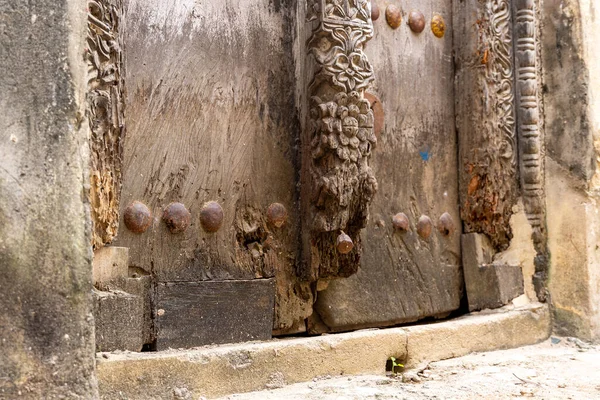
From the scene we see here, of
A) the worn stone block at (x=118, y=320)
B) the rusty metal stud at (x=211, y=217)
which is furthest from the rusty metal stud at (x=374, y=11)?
the worn stone block at (x=118, y=320)

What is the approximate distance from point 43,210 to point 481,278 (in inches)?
71.5

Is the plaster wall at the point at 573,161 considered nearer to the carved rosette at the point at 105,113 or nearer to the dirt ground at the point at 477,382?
the dirt ground at the point at 477,382

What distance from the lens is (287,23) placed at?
7.47 feet

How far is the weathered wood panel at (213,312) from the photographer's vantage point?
6.21 ft

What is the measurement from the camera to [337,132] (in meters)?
2.13

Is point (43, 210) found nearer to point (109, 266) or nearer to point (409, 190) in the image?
point (109, 266)

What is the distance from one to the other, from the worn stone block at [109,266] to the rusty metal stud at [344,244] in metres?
0.66

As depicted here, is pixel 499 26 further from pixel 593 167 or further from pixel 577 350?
pixel 577 350

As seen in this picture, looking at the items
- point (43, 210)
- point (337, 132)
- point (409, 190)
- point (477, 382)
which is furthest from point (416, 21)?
point (43, 210)

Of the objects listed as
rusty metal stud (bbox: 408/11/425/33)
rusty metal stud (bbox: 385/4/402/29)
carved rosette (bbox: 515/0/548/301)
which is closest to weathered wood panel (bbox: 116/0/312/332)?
rusty metal stud (bbox: 385/4/402/29)

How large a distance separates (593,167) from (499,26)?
2.07 ft

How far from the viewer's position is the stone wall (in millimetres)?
1216

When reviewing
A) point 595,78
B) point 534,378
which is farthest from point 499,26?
point 534,378

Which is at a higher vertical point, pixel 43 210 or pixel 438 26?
pixel 438 26
